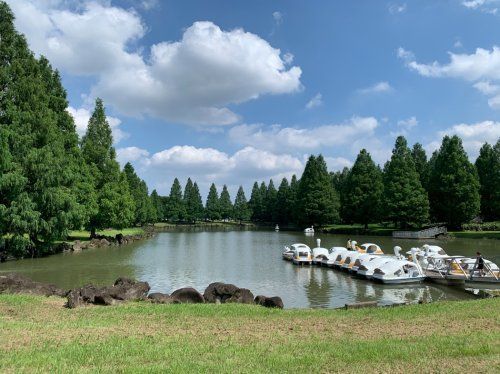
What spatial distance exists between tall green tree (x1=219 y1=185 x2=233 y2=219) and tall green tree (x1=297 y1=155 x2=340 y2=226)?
57.2 m

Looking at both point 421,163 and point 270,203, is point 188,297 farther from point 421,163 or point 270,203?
point 270,203

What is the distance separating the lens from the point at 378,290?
24766 millimetres

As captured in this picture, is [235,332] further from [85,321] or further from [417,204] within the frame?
[417,204]

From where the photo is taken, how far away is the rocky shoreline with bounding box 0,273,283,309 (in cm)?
1588

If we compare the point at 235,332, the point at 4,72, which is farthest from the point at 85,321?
the point at 4,72

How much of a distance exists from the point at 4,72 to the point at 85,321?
32869mm

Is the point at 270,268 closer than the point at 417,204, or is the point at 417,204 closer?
the point at 270,268

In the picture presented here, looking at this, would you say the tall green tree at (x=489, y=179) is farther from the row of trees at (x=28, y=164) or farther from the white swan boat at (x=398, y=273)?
the row of trees at (x=28, y=164)

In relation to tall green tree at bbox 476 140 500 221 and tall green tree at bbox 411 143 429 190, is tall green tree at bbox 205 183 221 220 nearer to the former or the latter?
tall green tree at bbox 411 143 429 190

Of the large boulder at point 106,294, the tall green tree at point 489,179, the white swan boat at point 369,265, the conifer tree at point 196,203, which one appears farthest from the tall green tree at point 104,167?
the conifer tree at point 196,203

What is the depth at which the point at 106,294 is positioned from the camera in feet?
52.6

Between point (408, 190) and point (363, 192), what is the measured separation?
15.7m

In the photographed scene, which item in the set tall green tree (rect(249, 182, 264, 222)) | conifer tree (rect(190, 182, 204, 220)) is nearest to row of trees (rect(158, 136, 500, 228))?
tall green tree (rect(249, 182, 264, 222))

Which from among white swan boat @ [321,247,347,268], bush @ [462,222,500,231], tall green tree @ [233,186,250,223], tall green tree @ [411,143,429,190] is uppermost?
tall green tree @ [411,143,429,190]
